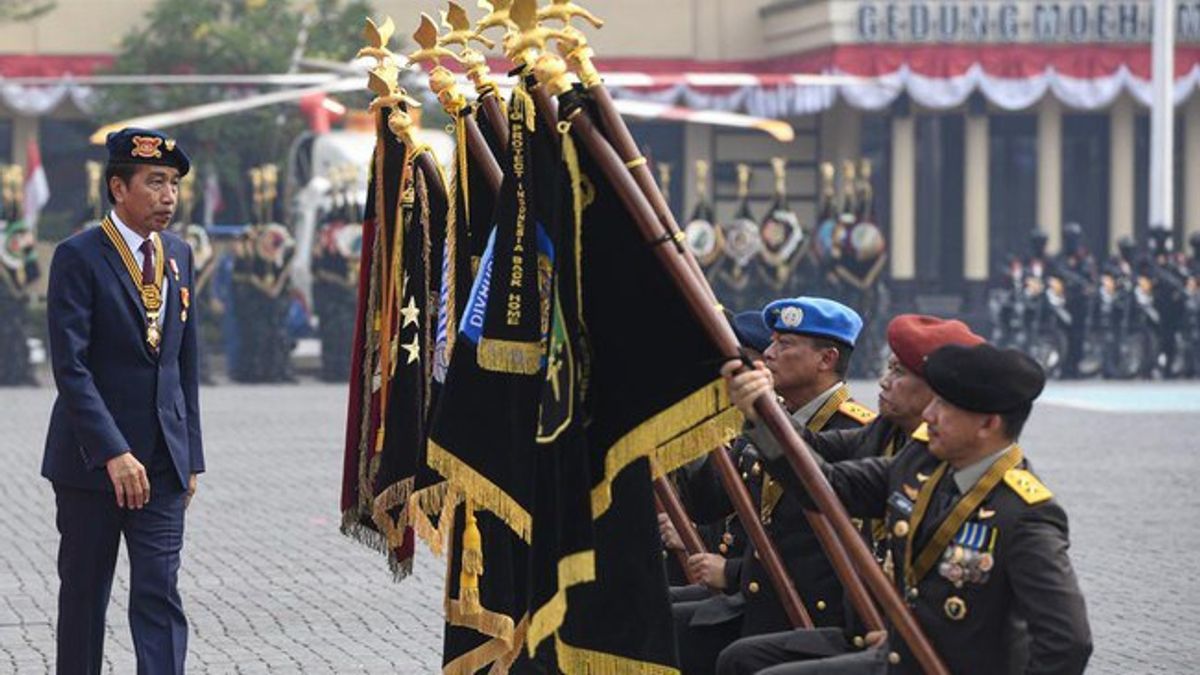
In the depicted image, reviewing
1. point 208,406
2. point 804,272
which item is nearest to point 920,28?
point 804,272

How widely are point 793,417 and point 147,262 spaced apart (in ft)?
5.84

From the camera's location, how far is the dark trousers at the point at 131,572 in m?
7.32

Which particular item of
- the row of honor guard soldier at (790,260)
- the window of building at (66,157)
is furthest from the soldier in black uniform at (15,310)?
the window of building at (66,157)

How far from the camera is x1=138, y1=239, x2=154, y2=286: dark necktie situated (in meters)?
7.46

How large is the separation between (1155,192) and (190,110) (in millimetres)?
11778

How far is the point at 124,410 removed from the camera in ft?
24.2

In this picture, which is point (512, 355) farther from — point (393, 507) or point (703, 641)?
point (393, 507)

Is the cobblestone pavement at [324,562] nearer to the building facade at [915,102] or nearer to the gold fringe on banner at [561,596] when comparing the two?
the gold fringe on banner at [561,596]

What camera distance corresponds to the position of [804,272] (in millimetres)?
30625

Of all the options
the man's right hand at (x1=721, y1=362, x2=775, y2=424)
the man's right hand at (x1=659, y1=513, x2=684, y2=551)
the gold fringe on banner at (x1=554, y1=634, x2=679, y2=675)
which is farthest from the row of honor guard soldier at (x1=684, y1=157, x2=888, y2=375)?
the man's right hand at (x1=721, y1=362, x2=775, y2=424)

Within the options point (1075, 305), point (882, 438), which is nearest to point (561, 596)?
point (882, 438)

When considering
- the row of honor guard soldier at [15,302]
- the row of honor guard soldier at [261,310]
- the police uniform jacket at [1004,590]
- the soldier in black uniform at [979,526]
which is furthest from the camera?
the row of honor guard soldier at [261,310]

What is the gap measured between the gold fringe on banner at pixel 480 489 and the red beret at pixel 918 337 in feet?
3.01

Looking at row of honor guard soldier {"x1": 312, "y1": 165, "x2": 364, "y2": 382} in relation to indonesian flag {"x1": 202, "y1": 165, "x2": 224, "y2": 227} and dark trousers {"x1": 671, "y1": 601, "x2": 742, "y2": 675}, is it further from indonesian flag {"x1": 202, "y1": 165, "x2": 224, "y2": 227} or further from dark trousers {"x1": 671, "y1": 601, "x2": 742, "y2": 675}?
dark trousers {"x1": 671, "y1": 601, "x2": 742, "y2": 675}
